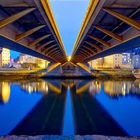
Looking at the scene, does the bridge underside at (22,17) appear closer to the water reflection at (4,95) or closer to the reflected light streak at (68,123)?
the reflected light streak at (68,123)

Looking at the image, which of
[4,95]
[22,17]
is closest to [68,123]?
[22,17]

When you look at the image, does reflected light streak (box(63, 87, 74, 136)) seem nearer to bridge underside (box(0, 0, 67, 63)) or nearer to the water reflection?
bridge underside (box(0, 0, 67, 63))

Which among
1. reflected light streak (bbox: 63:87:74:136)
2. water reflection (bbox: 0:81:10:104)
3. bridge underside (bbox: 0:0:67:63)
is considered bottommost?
reflected light streak (bbox: 63:87:74:136)

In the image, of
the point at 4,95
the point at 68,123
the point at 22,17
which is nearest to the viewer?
the point at 22,17

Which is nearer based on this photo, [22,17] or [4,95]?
[22,17]

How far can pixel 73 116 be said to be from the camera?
19.9m

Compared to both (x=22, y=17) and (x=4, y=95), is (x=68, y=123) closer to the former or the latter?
(x=22, y=17)

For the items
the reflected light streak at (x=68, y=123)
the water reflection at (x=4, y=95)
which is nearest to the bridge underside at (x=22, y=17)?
the reflected light streak at (x=68, y=123)

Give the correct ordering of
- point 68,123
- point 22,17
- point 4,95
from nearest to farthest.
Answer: point 22,17 < point 68,123 < point 4,95

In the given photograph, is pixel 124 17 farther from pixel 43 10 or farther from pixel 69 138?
pixel 69 138

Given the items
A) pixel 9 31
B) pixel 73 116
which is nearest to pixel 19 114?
pixel 73 116

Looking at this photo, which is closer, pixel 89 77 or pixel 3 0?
pixel 3 0

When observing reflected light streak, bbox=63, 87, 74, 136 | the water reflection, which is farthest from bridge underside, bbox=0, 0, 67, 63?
the water reflection

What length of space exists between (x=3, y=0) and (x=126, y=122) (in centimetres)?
1204
